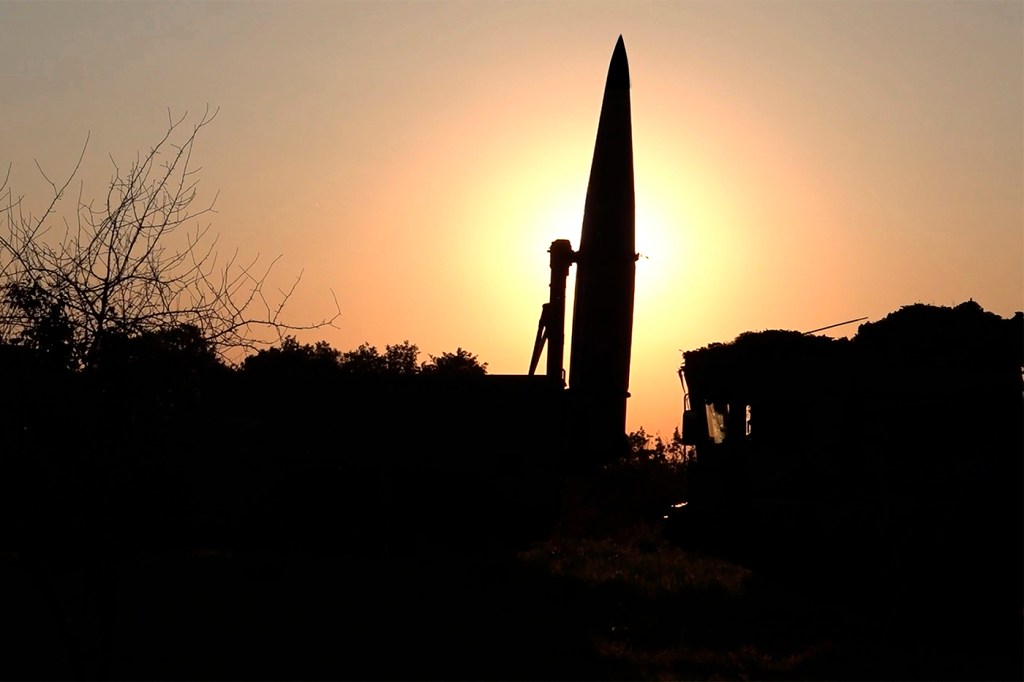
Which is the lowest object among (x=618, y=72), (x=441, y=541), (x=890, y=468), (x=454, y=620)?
(x=454, y=620)

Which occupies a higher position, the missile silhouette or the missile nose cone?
the missile nose cone

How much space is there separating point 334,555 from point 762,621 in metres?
8.34

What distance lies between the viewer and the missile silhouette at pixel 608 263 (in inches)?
1034

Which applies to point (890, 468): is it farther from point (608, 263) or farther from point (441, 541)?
point (608, 263)

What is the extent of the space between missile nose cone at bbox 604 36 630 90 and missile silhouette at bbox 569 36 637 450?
0.08ft

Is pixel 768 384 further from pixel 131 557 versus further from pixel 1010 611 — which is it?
pixel 131 557

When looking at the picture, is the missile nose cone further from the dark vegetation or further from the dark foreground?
the dark foreground

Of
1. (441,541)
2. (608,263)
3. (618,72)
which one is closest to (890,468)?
(441,541)

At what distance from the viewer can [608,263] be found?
86.3 feet

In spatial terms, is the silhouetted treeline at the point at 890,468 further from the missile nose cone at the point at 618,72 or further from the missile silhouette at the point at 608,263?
the missile nose cone at the point at 618,72

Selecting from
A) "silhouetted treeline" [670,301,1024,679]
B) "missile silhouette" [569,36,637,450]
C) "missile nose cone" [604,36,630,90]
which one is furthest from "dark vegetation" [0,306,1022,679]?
"missile nose cone" [604,36,630,90]

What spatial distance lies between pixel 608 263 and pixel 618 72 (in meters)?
4.55

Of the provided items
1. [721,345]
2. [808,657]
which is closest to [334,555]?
[721,345]

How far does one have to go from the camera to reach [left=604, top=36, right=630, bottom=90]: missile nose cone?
2647 centimetres
